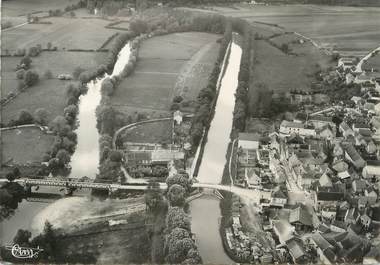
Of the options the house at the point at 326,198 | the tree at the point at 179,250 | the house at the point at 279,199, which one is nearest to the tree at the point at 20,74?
the tree at the point at 179,250

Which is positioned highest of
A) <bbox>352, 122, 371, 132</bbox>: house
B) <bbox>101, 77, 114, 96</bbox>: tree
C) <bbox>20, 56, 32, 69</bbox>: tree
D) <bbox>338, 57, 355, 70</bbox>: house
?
<bbox>338, 57, 355, 70</bbox>: house

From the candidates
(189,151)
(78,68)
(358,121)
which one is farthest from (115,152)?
(358,121)

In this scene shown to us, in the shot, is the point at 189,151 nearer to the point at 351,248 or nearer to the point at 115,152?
the point at 115,152

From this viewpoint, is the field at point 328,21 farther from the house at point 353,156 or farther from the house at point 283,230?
the house at point 283,230

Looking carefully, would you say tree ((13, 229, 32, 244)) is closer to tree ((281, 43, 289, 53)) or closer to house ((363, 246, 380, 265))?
house ((363, 246, 380, 265))

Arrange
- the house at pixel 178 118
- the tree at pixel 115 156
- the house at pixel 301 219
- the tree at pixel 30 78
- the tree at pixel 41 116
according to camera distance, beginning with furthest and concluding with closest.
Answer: the tree at pixel 30 78
the house at pixel 178 118
the tree at pixel 41 116
the tree at pixel 115 156
the house at pixel 301 219

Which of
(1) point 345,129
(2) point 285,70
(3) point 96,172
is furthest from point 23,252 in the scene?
(2) point 285,70

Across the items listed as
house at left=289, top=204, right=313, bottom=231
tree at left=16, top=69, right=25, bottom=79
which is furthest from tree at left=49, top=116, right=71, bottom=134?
house at left=289, top=204, right=313, bottom=231
